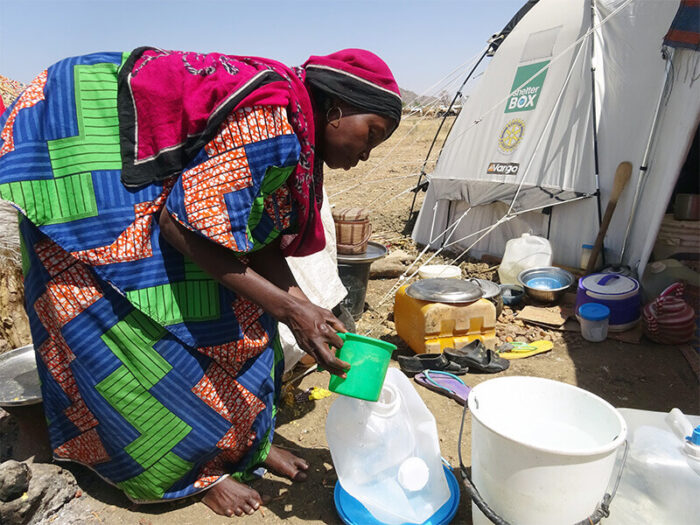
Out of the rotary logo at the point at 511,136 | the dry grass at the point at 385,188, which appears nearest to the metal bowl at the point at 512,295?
the rotary logo at the point at 511,136

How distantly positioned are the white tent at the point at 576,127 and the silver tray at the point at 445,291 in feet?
5.26

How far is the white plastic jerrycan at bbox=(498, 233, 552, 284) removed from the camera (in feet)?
15.3

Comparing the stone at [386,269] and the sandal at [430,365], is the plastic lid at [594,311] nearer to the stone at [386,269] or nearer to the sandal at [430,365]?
the sandal at [430,365]

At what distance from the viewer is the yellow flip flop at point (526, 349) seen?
3467mm

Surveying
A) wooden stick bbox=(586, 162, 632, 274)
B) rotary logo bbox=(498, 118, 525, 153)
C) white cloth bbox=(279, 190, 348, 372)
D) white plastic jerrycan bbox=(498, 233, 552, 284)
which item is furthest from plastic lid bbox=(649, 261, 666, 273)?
white cloth bbox=(279, 190, 348, 372)

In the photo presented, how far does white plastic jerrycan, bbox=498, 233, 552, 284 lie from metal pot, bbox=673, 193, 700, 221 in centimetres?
112

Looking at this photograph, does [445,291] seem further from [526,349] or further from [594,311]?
[594,311]

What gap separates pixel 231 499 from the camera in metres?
1.92

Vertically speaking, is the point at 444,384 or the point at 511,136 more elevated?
the point at 511,136

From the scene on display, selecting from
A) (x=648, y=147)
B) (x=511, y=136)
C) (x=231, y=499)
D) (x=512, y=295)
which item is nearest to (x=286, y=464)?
(x=231, y=499)

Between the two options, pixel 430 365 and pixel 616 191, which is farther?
pixel 616 191

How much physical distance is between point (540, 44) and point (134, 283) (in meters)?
5.07

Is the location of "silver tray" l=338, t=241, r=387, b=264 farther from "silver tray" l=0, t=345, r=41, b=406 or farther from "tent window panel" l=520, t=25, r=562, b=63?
"tent window panel" l=520, t=25, r=562, b=63

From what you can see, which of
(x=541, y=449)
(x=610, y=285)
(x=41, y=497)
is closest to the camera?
(x=541, y=449)
